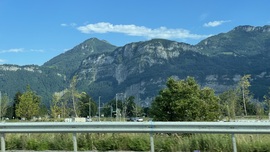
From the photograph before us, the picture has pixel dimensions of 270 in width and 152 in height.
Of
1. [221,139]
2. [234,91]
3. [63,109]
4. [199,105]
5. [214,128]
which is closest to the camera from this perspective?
[214,128]

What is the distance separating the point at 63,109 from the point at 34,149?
6012cm

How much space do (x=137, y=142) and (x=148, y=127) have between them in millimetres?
1638

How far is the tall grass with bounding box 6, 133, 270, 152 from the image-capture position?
9.69 m

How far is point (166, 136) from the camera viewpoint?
10.9 metres

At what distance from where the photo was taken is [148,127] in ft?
30.4

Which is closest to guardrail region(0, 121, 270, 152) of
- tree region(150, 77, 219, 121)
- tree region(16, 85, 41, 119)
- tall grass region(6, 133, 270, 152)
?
tall grass region(6, 133, 270, 152)

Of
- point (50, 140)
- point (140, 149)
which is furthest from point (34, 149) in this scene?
point (140, 149)

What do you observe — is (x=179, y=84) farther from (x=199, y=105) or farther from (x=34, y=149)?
(x=34, y=149)

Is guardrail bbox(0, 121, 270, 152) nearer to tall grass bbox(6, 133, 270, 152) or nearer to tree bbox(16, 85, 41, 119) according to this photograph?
tall grass bbox(6, 133, 270, 152)

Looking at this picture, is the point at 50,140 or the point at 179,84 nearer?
the point at 50,140

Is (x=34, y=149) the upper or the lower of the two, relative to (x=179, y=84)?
lower

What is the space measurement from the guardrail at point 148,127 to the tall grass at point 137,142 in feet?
3.60

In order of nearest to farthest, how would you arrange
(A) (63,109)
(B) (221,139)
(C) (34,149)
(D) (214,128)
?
(D) (214,128) → (B) (221,139) → (C) (34,149) → (A) (63,109)

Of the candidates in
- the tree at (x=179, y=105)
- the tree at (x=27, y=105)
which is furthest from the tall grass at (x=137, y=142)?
the tree at (x=27, y=105)
